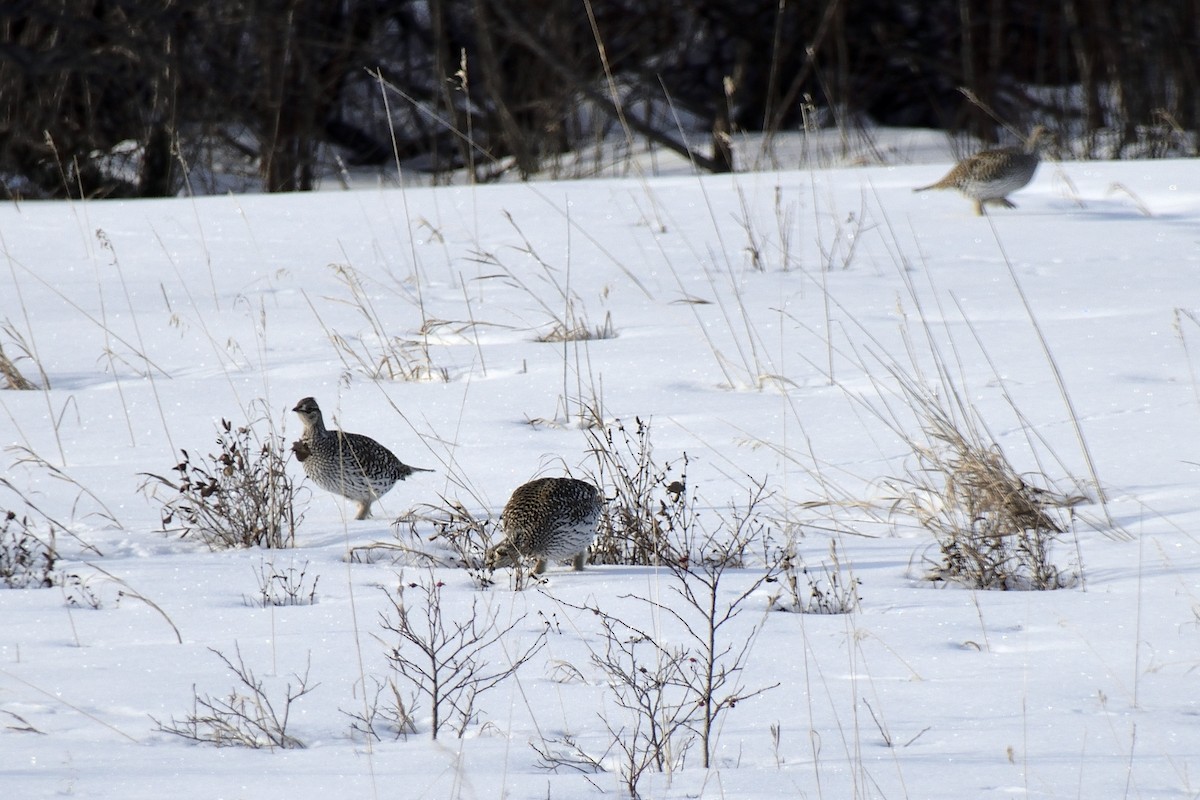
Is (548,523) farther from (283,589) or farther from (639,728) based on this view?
(639,728)

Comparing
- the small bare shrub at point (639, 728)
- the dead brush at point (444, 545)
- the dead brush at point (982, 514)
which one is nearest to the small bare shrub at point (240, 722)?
the small bare shrub at point (639, 728)

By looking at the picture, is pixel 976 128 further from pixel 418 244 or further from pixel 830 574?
pixel 830 574

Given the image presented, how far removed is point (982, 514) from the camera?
3990 mm

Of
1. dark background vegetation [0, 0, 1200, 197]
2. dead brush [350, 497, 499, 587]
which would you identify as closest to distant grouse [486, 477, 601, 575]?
dead brush [350, 497, 499, 587]

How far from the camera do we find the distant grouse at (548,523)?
12.0 feet

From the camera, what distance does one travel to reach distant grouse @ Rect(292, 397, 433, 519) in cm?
437

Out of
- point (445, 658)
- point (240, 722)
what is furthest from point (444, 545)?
point (240, 722)

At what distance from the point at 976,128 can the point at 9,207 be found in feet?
34.9

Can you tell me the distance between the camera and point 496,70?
1475 cm

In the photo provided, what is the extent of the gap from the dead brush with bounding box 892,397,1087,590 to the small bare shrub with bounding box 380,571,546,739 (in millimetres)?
1182

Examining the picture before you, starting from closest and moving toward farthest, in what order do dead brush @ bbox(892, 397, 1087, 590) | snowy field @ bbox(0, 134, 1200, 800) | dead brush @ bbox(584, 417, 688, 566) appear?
snowy field @ bbox(0, 134, 1200, 800)
dead brush @ bbox(892, 397, 1087, 590)
dead brush @ bbox(584, 417, 688, 566)

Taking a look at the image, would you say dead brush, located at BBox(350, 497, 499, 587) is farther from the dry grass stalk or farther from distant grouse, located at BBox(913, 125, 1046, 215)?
distant grouse, located at BBox(913, 125, 1046, 215)

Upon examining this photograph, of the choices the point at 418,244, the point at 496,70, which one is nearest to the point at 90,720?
A: the point at 418,244

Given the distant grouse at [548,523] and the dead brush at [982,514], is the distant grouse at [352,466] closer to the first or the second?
the distant grouse at [548,523]
